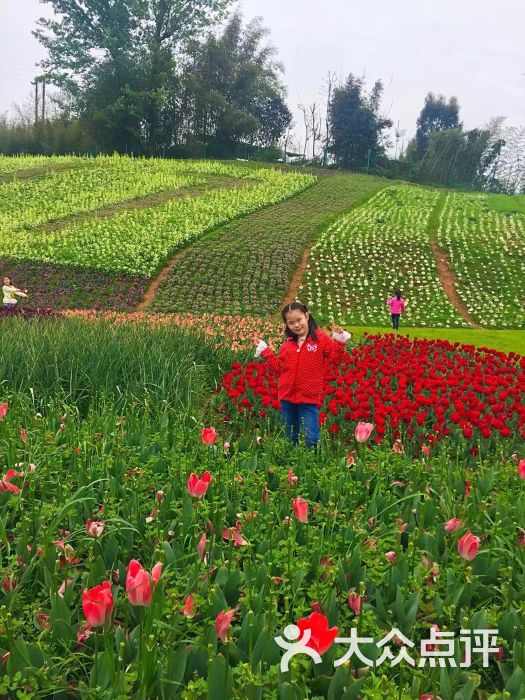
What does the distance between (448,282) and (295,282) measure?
5.67 m

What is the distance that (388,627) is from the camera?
2109mm

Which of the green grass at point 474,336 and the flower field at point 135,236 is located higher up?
the flower field at point 135,236

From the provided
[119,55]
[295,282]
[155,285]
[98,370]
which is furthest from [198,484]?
[119,55]

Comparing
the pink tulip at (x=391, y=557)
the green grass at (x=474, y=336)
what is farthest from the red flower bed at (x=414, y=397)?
the green grass at (x=474, y=336)

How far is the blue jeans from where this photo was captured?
4.96 metres

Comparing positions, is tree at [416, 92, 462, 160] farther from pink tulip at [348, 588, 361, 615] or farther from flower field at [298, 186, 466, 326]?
pink tulip at [348, 588, 361, 615]

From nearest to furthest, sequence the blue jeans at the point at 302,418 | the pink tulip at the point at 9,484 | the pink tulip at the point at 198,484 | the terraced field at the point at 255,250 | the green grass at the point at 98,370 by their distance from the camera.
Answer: the pink tulip at the point at 198,484
the pink tulip at the point at 9,484
the blue jeans at the point at 302,418
the green grass at the point at 98,370
the terraced field at the point at 255,250

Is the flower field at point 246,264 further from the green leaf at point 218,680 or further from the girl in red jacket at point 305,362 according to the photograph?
the green leaf at point 218,680

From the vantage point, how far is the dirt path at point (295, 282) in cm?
1890

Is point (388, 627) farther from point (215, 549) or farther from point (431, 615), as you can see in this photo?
point (215, 549)

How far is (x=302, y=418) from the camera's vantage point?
4918mm

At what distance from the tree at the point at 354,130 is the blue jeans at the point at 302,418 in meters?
53.4

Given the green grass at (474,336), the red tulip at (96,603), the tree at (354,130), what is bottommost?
the green grass at (474,336)

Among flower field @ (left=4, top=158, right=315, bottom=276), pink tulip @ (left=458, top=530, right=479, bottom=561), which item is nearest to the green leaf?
pink tulip @ (left=458, top=530, right=479, bottom=561)
